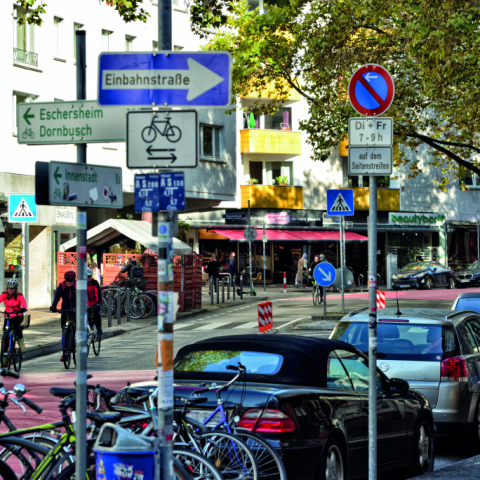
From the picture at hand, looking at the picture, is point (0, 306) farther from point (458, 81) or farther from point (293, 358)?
point (293, 358)

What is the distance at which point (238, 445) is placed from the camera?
17.8 feet

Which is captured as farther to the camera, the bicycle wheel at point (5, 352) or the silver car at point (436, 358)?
the bicycle wheel at point (5, 352)

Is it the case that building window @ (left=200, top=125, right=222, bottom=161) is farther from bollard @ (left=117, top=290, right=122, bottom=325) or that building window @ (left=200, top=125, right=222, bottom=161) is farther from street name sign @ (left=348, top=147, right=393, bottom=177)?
street name sign @ (left=348, top=147, right=393, bottom=177)

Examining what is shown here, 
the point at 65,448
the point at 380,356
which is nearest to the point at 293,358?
the point at 65,448

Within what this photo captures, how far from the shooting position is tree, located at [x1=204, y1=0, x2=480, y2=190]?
18.0 meters

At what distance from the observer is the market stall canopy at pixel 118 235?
89.3ft

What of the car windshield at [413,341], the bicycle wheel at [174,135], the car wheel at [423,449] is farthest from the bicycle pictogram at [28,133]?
the car windshield at [413,341]

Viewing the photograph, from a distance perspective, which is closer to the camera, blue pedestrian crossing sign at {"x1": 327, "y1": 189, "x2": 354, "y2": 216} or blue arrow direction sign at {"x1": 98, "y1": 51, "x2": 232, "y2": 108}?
blue arrow direction sign at {"x1": 98, "y1": 51, "x2": 232, "y2": 108}

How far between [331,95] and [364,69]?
1885 cm

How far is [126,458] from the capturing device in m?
4.25

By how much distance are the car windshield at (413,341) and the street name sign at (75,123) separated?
16.1 ft

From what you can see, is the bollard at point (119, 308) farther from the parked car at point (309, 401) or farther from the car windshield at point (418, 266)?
the car windshield at point (418, 266)

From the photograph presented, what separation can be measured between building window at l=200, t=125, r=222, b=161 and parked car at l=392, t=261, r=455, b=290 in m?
11.7

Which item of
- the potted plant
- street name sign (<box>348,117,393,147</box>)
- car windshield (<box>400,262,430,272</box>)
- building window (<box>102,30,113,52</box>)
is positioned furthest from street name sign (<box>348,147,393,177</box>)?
the potted plant
